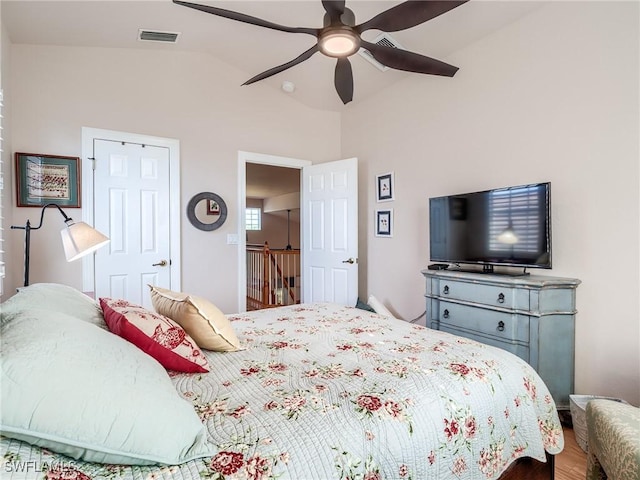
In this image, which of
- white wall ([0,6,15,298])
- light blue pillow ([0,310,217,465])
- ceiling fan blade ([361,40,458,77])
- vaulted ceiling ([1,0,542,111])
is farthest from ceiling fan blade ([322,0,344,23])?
white wall ([0,6,15,298])

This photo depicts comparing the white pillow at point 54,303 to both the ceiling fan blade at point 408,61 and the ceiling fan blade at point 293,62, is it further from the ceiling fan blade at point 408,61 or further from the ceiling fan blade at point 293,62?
Answer: the ceiling fan blade at point 408,61

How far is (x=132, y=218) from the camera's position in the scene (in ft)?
10.7

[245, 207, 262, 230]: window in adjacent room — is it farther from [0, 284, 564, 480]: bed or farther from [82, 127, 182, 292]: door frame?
[0, 284, 564, 480]: bed

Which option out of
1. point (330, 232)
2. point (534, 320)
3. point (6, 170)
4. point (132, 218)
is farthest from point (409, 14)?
point (6, 170)

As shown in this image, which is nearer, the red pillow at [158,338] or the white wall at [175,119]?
the red pillow at [158,338]

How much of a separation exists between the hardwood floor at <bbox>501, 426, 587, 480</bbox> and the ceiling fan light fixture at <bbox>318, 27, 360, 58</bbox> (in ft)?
7.17

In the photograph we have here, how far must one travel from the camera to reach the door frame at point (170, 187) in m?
3.04

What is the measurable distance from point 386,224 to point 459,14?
2.00 meters

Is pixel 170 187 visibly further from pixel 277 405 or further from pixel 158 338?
pixel 277 405

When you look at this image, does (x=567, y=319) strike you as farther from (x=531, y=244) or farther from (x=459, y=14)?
(x=459, y=14)

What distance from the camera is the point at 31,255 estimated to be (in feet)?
9.29

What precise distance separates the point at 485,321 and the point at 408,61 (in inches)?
73.1

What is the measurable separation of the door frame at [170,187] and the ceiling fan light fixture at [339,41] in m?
2.03

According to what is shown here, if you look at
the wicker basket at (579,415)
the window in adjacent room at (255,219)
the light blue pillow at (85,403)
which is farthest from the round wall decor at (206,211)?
the window in adjacent room at (255,219)
